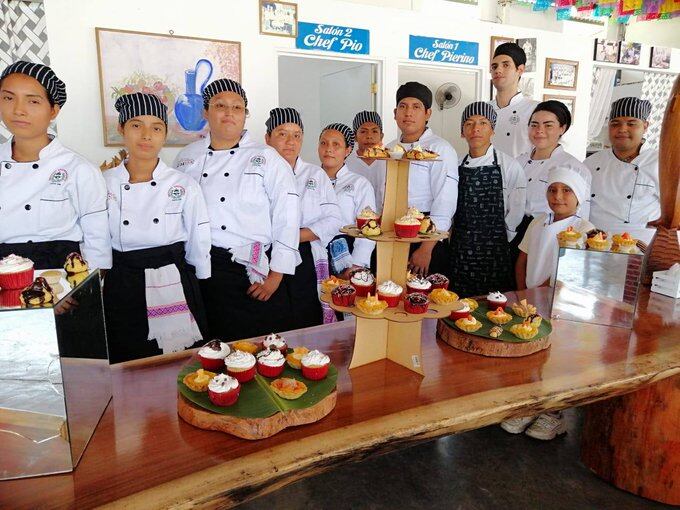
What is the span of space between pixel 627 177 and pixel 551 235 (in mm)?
925

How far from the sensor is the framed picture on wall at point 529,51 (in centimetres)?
533

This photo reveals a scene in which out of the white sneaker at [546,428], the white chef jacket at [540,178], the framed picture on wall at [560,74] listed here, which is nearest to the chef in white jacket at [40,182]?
the white sneaker at [546,428]

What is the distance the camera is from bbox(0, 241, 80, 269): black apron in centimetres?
189

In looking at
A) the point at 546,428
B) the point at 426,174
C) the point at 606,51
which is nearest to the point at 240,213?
the point at 426,174

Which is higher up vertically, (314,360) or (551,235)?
(551,235)

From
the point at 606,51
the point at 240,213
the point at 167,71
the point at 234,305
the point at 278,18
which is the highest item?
the point at 606,51

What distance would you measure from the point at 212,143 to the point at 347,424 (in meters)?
1.67

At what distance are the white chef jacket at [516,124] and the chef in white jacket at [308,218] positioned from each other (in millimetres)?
1858

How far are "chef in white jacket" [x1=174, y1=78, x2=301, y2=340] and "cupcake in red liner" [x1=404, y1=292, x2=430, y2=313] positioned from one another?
110 centimetres

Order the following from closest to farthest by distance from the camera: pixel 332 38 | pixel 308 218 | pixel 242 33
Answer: pixel 308 218
pixel 242 33
pixel 332 38

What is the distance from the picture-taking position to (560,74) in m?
5.71

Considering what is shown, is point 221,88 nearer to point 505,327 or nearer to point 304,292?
point 304,292

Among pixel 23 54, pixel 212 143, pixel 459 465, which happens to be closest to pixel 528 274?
pixel 459 465

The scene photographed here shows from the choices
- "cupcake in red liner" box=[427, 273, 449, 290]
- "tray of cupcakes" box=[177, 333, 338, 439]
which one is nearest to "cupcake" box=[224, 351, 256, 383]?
"tray of cupcakes" box=[177, 333, 338, 439]
